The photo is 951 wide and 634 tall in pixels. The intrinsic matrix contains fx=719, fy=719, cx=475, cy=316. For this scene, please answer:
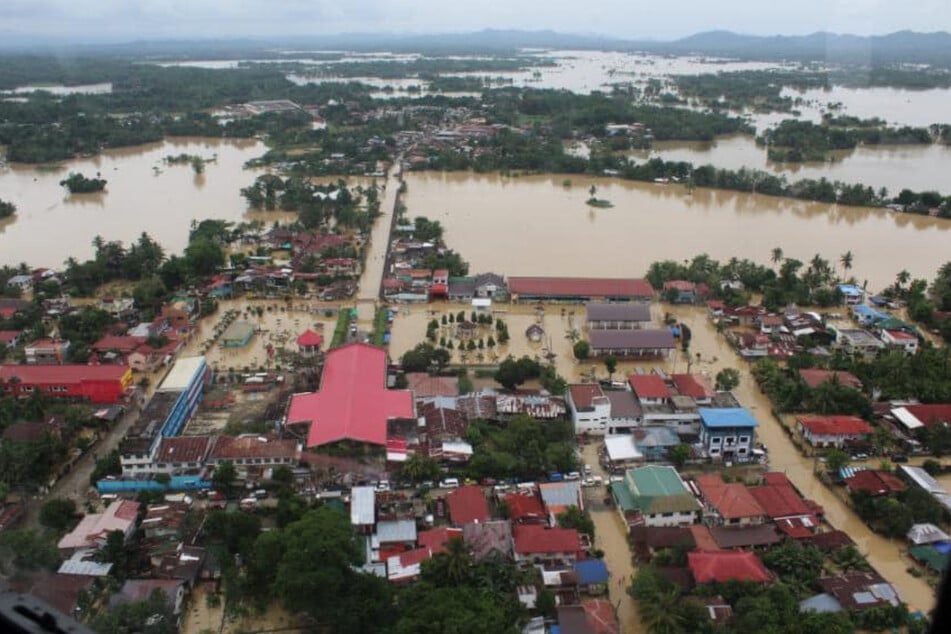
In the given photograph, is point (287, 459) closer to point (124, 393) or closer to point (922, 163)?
point (124, 393)

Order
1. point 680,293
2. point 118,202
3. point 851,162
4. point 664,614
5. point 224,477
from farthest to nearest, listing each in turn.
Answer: point 851,162 < point 118,202 < point 680,293 < point 224,477 < point 664,614

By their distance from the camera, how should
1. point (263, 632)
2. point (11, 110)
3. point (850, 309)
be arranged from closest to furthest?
point (263, 632) → point (850, 309) → point (11, 110)

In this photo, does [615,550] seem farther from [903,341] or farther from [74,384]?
[74,384]

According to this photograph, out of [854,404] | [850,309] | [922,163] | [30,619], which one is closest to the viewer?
[30,619]

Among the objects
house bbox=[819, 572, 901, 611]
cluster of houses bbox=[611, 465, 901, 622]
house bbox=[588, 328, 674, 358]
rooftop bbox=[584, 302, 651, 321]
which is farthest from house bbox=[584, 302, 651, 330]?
house bbox=[819, 572, 901, 611]

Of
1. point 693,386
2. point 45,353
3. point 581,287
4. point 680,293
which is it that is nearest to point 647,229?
point 680,293

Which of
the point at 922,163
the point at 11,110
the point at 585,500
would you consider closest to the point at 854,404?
the point at 585,500
